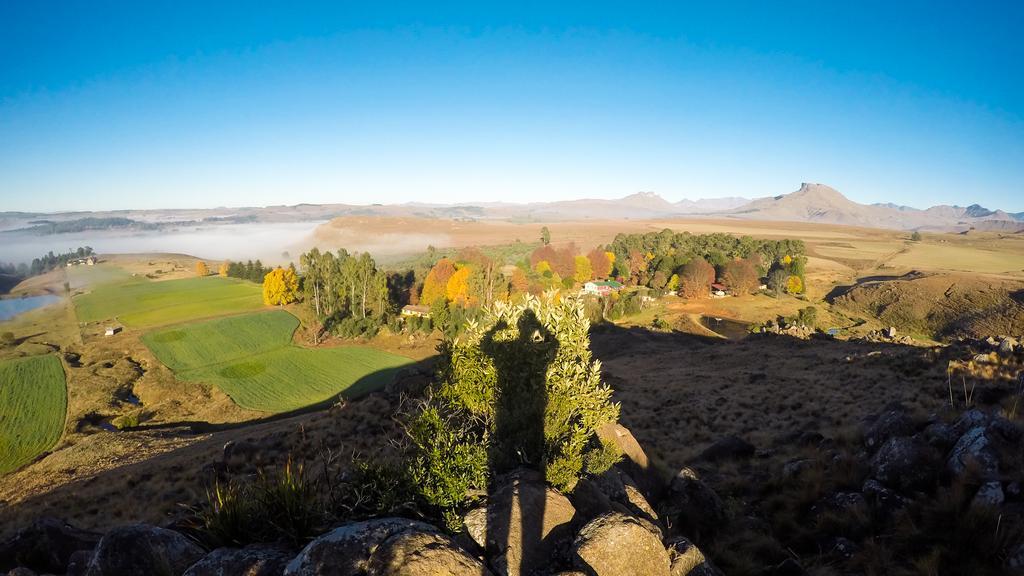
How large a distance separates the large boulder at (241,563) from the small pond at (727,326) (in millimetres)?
60992

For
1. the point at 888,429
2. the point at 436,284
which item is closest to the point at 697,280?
the point at 436,284

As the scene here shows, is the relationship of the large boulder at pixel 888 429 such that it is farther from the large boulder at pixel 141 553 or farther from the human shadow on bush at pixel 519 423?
the large boulder at pixel 141 553

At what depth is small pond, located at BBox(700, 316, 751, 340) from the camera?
195 ft

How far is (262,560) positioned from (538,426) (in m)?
7.11

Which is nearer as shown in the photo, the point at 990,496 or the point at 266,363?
the point at 990,496

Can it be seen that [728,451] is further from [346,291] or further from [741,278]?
[741,278]

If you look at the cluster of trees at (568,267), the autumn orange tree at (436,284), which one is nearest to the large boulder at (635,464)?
the autumn orange tree at (436,284)

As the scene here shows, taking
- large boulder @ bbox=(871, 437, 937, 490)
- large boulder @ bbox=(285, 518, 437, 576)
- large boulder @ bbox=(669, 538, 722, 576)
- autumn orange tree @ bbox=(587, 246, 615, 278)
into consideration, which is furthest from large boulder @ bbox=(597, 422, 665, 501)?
autumn orange tree @ bbox=(587, 246, 615, 278)

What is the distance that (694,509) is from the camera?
11.2 meters

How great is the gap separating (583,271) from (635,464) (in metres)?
82.1

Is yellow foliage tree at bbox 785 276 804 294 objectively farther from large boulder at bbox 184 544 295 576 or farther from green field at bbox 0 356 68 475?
green field at bbox 0 356 68 475

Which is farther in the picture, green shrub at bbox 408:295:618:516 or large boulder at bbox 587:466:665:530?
large boulder at bbox 587:466:665:530

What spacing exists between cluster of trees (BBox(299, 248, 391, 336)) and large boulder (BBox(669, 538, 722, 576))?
204 feet

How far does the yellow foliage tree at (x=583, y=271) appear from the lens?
9412 cm
